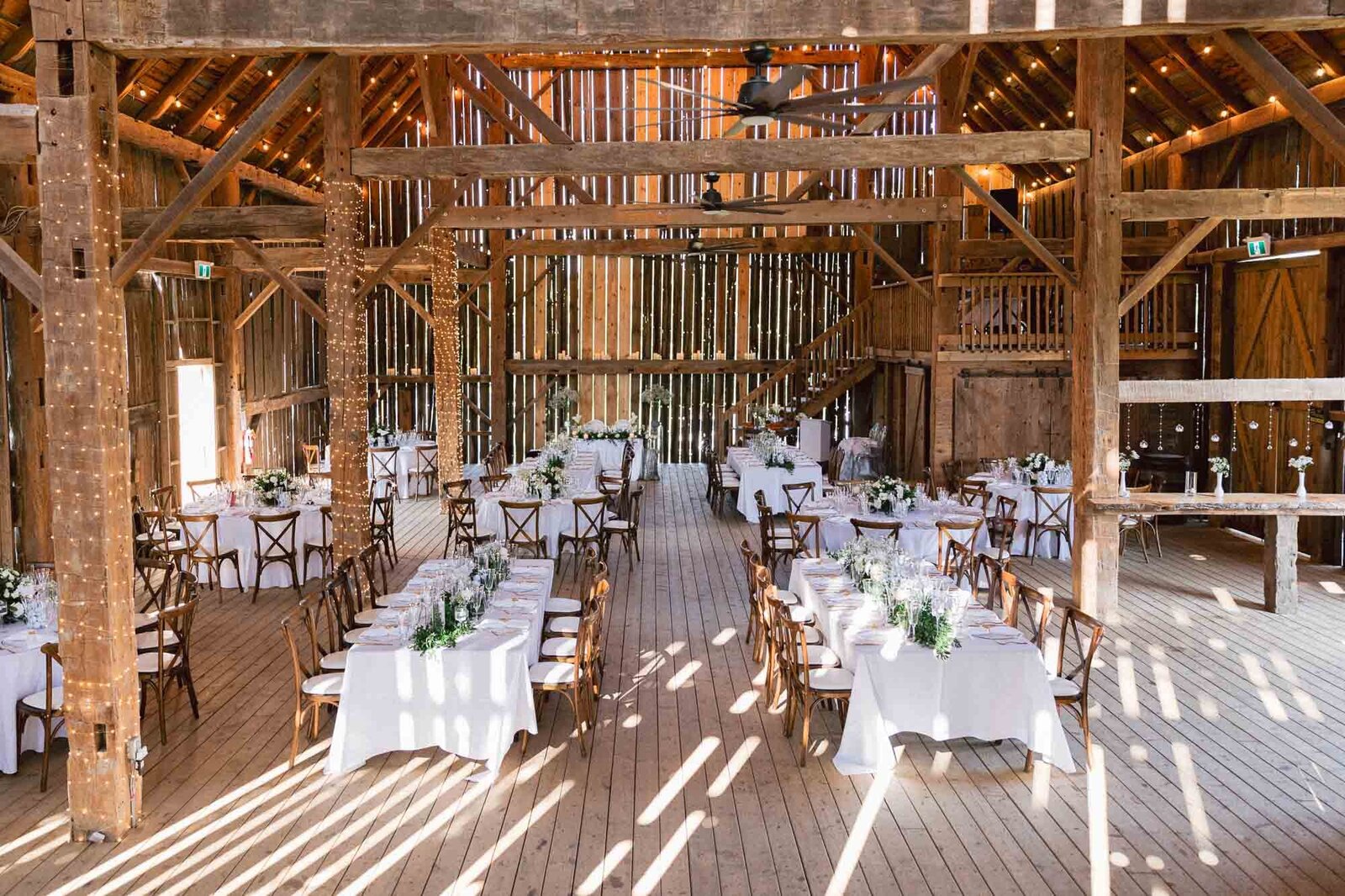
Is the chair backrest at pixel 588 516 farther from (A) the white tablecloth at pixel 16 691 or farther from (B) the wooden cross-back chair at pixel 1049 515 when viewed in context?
(A) the white tablecloth at pixel 16 691

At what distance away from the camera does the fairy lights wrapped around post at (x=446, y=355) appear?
1482 centimetres

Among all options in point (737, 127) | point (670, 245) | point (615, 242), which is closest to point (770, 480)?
point (670, 245)

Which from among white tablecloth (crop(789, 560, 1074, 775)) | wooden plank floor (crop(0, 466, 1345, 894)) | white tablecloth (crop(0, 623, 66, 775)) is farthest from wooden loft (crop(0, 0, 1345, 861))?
white tablecloth (crop(789, 560, 1074, 775))

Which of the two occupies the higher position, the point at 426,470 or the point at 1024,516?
the point at 426,470

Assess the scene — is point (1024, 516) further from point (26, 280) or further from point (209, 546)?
point (26, 280)

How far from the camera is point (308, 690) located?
21.5 feet

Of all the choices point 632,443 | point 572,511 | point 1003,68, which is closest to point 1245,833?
point 572,511

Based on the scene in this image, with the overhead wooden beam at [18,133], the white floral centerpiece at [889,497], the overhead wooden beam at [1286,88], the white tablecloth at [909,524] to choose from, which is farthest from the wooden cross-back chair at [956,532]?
the overhead wooden beam at [18,133]

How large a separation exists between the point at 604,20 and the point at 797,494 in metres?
9.44

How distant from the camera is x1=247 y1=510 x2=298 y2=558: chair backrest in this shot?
1049 centimetres

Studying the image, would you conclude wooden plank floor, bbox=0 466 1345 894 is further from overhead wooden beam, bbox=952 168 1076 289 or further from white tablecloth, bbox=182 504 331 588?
overhead wooden beam, bbox=952 168 1076 289

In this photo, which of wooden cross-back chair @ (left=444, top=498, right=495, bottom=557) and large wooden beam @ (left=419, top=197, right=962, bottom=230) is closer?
wooden cross-back chair @ (left=444, top=498, right=495, bottom=557)

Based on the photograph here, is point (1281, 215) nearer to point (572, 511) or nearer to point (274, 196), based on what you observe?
point (572, 511)

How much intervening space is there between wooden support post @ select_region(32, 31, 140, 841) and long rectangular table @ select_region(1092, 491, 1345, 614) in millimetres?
7833
